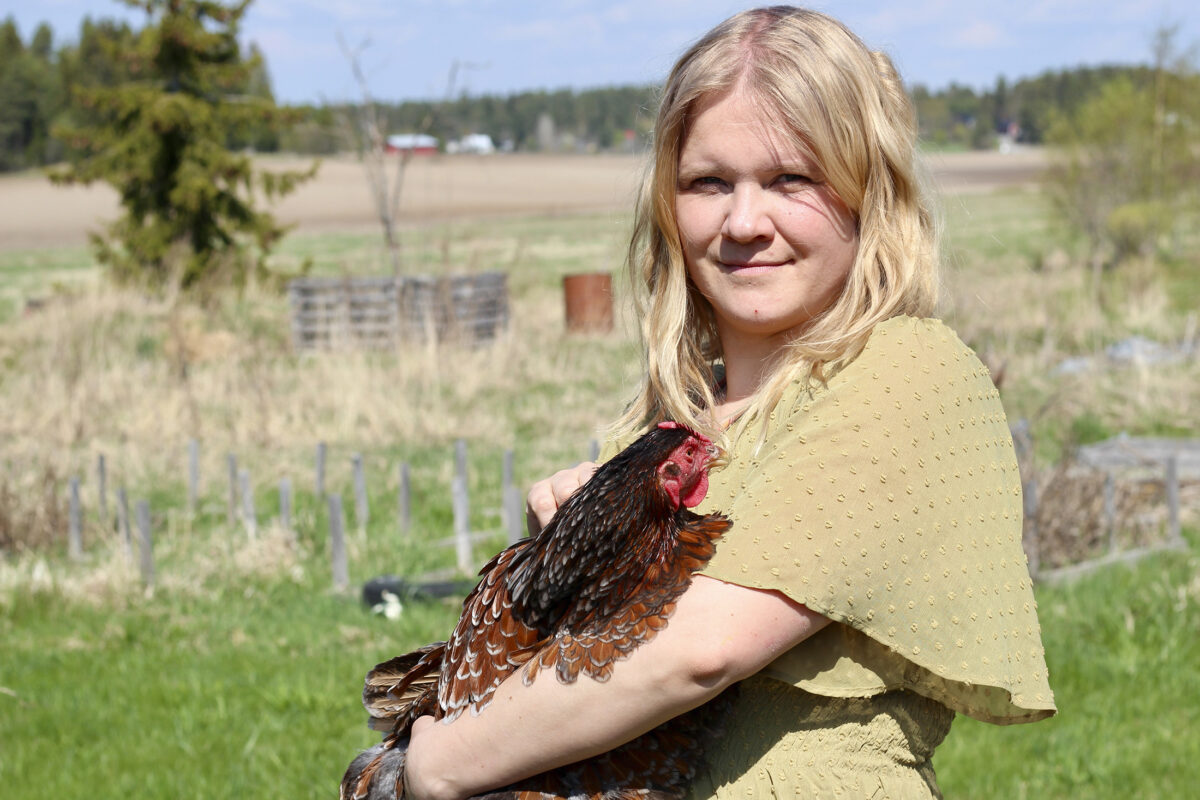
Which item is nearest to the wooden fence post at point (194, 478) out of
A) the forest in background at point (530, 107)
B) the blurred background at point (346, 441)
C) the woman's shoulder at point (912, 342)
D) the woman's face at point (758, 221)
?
the blurred background at point (346, 441)

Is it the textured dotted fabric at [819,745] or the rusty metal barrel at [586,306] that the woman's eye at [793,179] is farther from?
the rusty metal barrel at [586,306]

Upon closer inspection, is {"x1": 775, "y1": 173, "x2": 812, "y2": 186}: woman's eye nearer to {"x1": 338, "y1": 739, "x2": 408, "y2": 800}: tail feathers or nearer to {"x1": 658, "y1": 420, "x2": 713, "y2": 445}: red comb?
{"x1": 658, "y1": 420, "x2": 713, "y2": 445}: red comb

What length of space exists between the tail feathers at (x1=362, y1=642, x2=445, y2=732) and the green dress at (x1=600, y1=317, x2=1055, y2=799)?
1.98 ft

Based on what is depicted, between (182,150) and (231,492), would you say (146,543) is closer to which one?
(231,492)

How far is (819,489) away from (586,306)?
14.5 meters

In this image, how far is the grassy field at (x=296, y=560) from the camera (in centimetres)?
429

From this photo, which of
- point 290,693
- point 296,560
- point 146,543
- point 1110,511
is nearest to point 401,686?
point 290,693

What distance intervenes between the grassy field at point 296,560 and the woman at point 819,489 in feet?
1.13

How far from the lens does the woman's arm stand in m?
1.39

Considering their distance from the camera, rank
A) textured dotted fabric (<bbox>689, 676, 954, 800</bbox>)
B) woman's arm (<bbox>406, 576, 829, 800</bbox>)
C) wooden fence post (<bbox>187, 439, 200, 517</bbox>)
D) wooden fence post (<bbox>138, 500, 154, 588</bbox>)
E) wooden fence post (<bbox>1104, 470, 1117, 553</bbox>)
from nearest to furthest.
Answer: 1. woman's arm (<bbox>406, 576, 829, 800</bbox>)
2. textured dotted fabric (<bbox>689, 676, 954, 800</bbox>)
3. wooden fence post (<bbox>138, 500, 154, 588</bbox>)
4. wooden fence post (<bbox>1104, 470, 1117, 553</bbox>)
5. wooden fence post (<bbox>187, 439, 200, 517</bbox>)

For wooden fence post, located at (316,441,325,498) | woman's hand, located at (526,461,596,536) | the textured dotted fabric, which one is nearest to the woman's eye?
woman's hand, located at (526,461,596,536)

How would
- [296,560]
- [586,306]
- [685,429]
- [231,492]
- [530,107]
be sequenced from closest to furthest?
[685,429] < [296,560] < [231,492] < [586,306] < [530,107]

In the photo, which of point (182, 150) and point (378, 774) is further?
point (182, 150)

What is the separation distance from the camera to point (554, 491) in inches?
79.9
